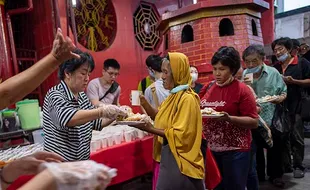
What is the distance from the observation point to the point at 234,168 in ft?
7.50

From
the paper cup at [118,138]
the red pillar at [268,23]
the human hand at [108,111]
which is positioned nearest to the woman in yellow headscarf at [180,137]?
the human hand at [108,111]

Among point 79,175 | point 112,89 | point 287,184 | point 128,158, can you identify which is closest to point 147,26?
point 112,89

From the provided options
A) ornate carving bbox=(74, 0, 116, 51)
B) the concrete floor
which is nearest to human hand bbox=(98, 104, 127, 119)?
the concrete floor

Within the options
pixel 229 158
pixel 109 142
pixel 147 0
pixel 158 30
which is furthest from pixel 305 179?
pixel 147 0

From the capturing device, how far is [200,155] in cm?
205

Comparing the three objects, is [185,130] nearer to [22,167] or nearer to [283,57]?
[22,167]

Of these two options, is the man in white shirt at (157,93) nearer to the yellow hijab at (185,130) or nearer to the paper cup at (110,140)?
the paper cup at (110,140)

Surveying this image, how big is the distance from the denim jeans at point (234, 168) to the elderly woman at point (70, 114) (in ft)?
3.18

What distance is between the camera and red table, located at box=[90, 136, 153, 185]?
275cm

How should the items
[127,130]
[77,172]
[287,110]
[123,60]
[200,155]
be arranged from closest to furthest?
[77,172]
[200,155]
[127,130]
[287,110]
[123,60]

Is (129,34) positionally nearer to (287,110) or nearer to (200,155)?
(287,110)

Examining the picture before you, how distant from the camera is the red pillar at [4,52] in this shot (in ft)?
12.7

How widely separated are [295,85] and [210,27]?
1809mm

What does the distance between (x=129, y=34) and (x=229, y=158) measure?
3963 millimetres
